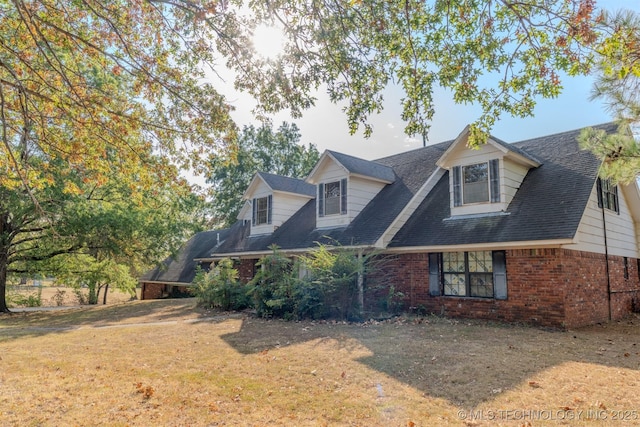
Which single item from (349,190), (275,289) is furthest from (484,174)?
(275,289)

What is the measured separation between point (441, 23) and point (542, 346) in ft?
20.4

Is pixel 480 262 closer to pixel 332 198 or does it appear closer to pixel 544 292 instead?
pixel 544 292

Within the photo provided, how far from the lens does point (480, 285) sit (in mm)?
11500

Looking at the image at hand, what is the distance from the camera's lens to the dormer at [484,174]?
38.8 feet

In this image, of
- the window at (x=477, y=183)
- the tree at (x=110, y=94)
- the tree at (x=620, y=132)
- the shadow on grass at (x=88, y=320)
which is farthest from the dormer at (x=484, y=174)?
the shadow on grass at (x=88, y=320)

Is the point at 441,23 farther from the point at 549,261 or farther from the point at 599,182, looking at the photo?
the point at 599,182

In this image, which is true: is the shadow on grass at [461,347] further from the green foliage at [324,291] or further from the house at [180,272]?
the house at [180,272]

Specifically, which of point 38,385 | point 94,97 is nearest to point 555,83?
point 94,97

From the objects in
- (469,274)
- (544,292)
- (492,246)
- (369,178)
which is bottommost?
(544,292)

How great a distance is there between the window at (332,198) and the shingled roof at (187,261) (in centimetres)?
1088

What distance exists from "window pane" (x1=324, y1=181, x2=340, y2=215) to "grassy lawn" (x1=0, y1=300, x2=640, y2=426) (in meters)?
6.37

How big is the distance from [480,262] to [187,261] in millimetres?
19907

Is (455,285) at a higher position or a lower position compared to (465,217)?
lower

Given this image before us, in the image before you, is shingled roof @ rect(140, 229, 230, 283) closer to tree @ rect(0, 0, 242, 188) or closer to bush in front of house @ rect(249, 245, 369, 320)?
bush in front of house @ rect(249, 245, 369, 320)
